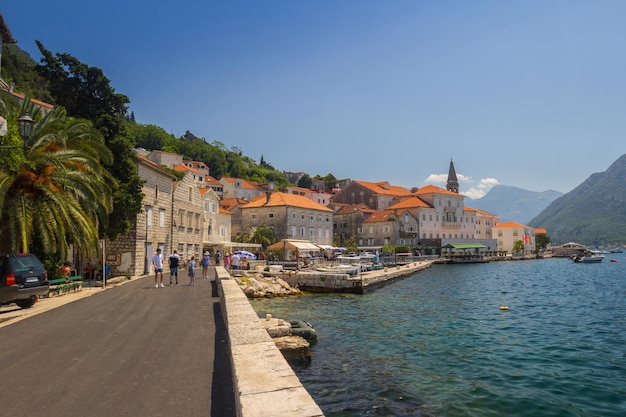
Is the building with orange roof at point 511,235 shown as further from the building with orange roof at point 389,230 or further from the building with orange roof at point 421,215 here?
the building with orange roof at point 389,230

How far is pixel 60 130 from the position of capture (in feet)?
65.9

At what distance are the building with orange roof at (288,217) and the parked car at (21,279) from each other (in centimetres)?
4957

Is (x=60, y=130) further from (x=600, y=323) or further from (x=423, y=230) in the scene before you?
(x=423, y=230)

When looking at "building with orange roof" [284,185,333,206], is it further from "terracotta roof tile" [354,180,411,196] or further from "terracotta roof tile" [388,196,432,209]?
"terracotta roof tile" [388,196,432,209]

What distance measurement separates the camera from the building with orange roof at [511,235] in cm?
11181

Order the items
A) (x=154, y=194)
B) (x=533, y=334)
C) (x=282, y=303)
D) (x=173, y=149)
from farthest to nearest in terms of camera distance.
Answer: (x=173, y=149)
(x=154, y=194)
(x=282, y=303)
(x=533, y=334)

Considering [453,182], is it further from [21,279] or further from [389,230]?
[21,279]

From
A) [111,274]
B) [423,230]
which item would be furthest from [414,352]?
[423,230]

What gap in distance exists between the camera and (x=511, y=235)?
113 meters

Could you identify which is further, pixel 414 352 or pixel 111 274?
pixel 111 274

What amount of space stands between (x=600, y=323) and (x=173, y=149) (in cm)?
12017

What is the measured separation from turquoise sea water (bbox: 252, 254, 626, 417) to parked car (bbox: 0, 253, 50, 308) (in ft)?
29.9

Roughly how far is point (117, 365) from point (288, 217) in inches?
2235

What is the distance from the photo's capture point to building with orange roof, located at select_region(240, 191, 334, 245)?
6412 cm
